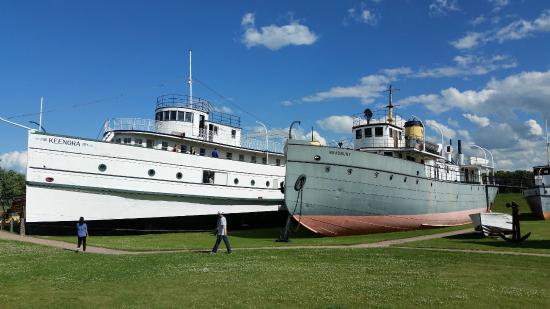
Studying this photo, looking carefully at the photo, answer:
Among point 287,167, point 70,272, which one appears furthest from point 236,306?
point 287,167

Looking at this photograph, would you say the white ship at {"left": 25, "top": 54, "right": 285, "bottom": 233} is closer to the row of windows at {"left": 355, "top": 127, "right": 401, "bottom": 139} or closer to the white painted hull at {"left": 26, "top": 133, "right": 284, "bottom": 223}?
the white painted hull at {"left": 26, "top": 133, "right": 284, "bottom": 223}

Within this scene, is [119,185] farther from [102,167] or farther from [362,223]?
[362,223]

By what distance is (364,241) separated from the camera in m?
21.3

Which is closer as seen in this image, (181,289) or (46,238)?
(181,289)

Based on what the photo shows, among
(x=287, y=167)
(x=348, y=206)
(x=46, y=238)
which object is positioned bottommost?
(x=46, y=238)

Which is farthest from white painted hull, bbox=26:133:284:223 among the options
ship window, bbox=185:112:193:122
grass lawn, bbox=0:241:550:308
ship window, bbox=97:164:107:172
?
grass lawn, bbox=0:241:550:308

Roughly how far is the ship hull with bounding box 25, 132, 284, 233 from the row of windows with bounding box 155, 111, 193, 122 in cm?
432

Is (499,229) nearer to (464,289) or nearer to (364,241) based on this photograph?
(364,241)

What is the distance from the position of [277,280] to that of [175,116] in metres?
22.5

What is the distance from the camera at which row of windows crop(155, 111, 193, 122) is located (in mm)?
31000

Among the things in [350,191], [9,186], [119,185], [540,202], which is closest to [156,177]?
[119,185]

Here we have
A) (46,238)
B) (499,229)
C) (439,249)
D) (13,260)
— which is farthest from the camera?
(46,238)

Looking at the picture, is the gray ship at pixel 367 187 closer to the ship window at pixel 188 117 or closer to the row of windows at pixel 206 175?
the row of windows at pixel 206 175

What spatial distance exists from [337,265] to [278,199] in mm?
19912
